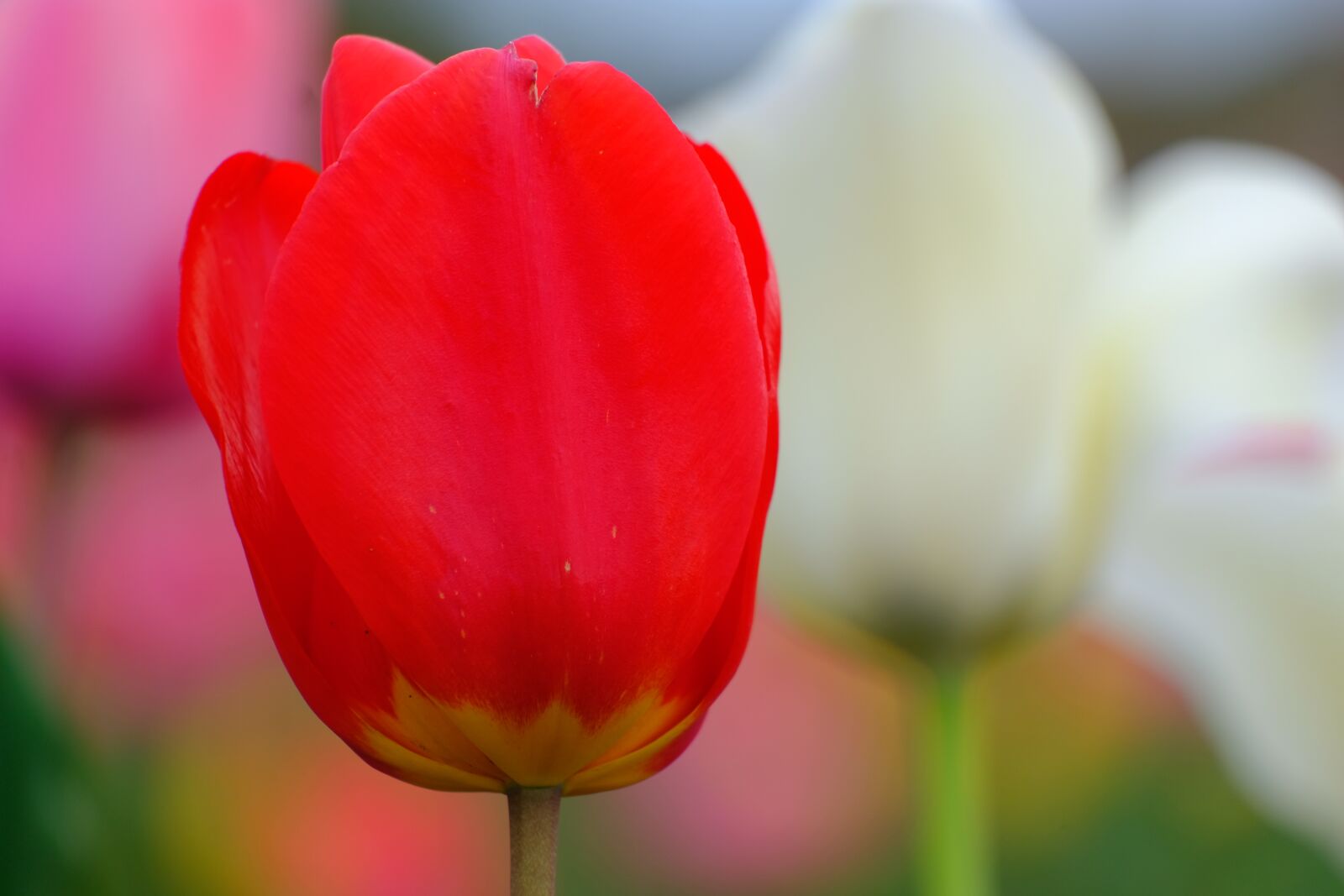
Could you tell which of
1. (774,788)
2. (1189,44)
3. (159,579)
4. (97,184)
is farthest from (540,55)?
(1189,44)

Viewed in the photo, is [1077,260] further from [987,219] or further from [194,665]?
[194,665]

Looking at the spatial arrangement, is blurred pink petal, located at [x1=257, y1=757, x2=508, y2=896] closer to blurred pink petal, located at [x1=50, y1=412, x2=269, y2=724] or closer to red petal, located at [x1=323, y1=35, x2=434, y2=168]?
blurred pink petal, located at [x1=50, y1=412, x2=269, y2=724]

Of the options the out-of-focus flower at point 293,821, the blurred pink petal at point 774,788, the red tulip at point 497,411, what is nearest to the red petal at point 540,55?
the red tulip at point 497,411

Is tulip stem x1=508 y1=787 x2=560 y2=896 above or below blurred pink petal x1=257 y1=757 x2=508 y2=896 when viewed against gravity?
above

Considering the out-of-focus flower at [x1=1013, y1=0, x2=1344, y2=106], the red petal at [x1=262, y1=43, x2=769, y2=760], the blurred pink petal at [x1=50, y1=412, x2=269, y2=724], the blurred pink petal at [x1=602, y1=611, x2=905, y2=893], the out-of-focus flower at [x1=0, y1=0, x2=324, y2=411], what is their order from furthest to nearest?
the out-of-focus flower at [x1=1013, y1=0, x2=1344, y2=106] → the blurred pink petal at [x1=602, y1=611, x2=905, y2=893] → the blurred pink petal at [x1=50, y1=412, x2=269, y2=724] → the out-of-focus flower at [x1=0, y1=0, x2=324, y2=411] → the red petal at [x1=262, y1=43, x2=769, y2=760]

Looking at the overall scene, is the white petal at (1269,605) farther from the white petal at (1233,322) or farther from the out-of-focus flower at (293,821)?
the out-of-focus flower at (293,821)

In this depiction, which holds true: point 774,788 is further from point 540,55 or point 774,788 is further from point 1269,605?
point 540,55

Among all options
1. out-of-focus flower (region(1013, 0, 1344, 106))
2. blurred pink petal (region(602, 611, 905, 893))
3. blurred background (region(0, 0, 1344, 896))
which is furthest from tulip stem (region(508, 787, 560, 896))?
out-of-focus flower (region(1013, 0, 1344, 106))

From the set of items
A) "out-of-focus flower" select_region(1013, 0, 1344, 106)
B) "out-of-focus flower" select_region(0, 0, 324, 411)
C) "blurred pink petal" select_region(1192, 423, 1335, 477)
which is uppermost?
"out-of-focus flower" select_region(1013, 0, 1344, 106)
